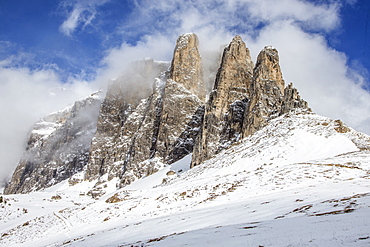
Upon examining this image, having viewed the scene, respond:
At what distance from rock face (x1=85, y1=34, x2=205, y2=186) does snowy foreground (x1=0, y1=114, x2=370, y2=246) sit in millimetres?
46471

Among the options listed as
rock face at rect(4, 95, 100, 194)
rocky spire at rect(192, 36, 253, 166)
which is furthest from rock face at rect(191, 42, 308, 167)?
rock face at rect(4, 95, 100, 194)

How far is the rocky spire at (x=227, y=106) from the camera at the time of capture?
62.4 m

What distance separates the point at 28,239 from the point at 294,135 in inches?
1206

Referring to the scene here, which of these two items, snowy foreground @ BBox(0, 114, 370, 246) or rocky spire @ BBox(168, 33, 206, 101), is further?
rocky spire @ BBox(168, 33, 206, 101)

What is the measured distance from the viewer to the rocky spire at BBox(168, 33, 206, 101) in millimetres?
99700

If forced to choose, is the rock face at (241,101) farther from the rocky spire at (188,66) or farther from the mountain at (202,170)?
the rocky spire at (188,66)

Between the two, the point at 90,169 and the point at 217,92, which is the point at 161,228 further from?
the point at 90,169

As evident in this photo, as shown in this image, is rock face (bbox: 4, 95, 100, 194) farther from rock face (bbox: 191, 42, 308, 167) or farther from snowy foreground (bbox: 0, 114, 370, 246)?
snowy foreground (bbox: 0, 114, 370, 246)

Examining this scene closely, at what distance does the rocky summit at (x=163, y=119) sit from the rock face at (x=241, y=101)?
0.20 metres

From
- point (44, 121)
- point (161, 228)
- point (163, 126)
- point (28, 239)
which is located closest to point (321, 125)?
point (161, 228)

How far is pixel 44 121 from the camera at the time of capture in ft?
642

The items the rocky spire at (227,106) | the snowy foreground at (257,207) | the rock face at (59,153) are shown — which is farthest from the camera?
the rock face at (59,153)

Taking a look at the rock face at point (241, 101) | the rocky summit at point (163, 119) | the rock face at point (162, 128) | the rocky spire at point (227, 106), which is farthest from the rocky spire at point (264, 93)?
the rock face at point (162, 128)

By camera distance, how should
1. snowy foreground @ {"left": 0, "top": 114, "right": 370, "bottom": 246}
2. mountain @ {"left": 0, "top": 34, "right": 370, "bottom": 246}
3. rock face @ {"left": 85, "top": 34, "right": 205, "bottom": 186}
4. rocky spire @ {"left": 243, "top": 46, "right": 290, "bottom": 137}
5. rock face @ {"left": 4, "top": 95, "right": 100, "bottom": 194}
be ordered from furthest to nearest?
rock face @ {"left": 4, "top": 95, "right": 100, "bottom": 194}
rock face @ {"left": 85, "top": 34, "right": 205, "bottom": 186}
rocky spire @ {"left": 243, "top": 46, "right": 290, "bottom": 137}
mountain @ {"left": 0, "top": 34, "right": 370, "bottom": 246}
snowy foreground @ {"left": 0, "top": 114, "right": 370, "bottom": 246}
